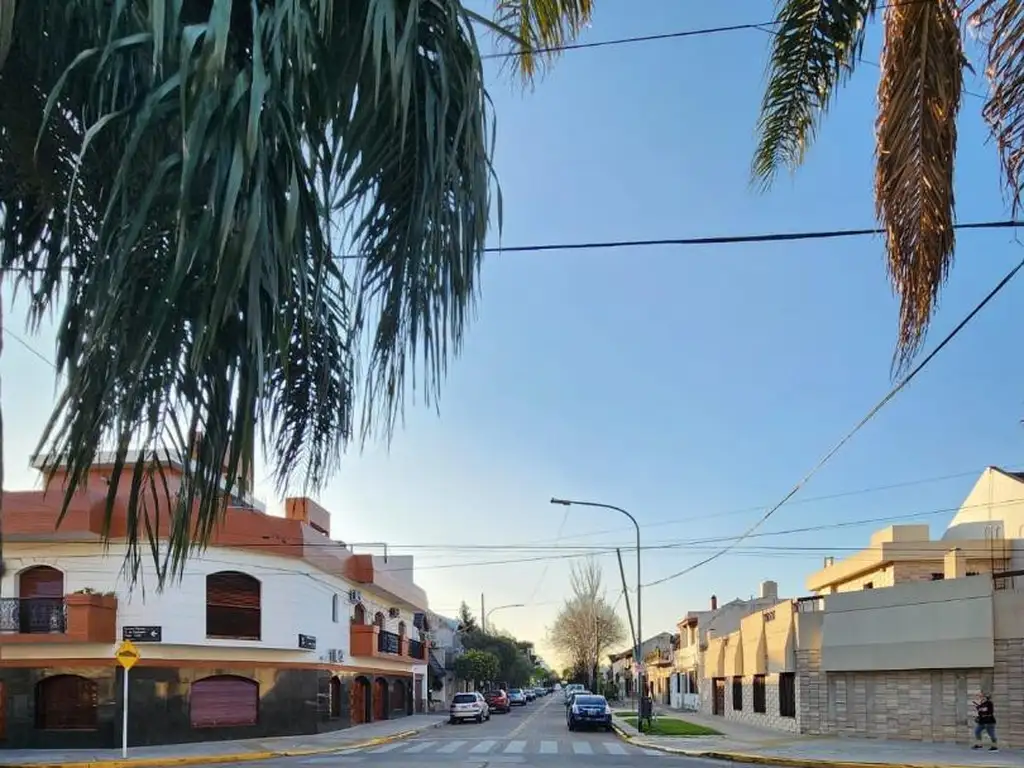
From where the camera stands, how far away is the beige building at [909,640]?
82.2 feet

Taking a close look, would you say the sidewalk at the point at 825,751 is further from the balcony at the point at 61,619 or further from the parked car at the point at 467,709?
the balcony at the point at 61,619

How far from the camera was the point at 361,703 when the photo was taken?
40.9 metres

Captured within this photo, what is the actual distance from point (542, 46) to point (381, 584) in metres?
40.1

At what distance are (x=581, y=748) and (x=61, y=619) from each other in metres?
15.2

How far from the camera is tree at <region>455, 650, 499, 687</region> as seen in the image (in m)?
72.9

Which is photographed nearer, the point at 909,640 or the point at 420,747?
the point at 909,640

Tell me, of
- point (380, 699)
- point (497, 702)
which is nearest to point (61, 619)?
point (380, 699)

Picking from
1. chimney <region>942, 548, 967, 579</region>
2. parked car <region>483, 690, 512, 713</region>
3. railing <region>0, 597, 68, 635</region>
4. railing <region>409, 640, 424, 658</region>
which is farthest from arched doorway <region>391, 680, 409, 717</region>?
chimney <region>942, 548, 967, 579</region>

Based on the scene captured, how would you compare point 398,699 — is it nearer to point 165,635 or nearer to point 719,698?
point 719,698

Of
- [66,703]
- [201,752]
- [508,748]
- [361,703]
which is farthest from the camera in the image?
[361,703]

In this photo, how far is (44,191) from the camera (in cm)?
430

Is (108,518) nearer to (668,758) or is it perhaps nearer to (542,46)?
(542,46)

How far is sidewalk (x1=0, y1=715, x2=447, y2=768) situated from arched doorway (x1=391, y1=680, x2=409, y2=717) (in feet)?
43.4

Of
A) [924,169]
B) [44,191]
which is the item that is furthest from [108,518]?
[924,169]
